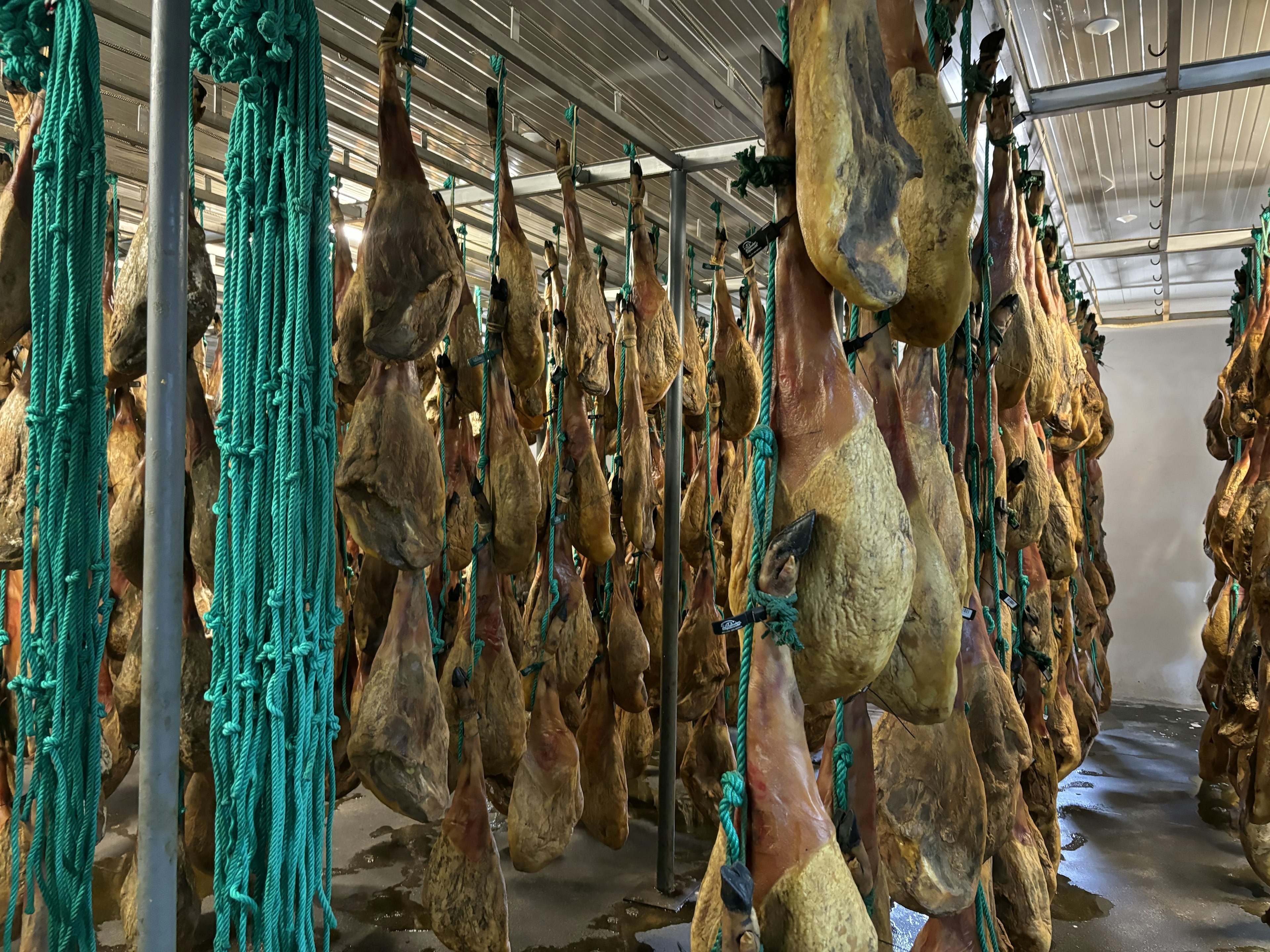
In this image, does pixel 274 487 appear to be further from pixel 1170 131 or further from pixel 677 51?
pixel 1170 131

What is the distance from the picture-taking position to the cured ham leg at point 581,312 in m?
2.58

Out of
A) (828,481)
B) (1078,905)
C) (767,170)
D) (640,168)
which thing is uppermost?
(640,168)

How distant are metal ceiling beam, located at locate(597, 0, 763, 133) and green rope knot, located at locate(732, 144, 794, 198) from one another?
1.32m

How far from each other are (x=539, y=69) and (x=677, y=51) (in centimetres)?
39

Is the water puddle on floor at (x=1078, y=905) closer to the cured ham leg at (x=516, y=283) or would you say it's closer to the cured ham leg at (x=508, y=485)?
the cured ham leg at (x=508, y=485)

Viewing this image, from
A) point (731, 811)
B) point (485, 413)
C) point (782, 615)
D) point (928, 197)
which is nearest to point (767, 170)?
point (928, 197)

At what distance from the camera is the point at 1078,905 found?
3.43 m

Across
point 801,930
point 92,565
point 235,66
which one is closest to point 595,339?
point 235,66

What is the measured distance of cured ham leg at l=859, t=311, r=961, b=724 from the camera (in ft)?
3.49

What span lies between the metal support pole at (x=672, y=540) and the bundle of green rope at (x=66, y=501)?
204cm

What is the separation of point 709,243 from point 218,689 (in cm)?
403

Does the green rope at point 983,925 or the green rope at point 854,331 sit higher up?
the green rope at point 854,331

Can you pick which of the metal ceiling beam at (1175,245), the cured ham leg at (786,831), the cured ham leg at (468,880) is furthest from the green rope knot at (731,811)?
the metal ceiling beam at (1175,245)

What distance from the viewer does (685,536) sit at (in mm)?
3500
